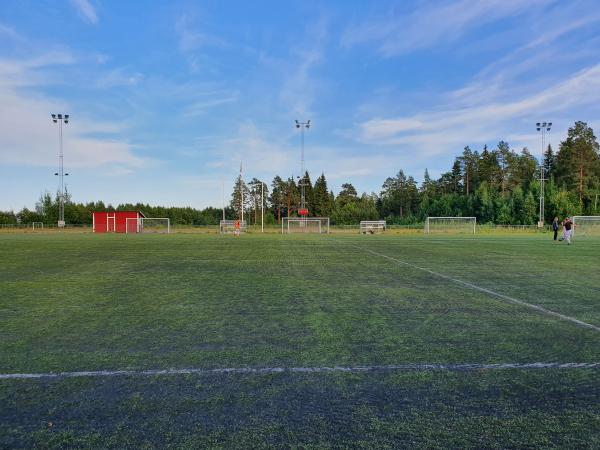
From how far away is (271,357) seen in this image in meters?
4.09

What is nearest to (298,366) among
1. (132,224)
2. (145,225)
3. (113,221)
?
(145,225)

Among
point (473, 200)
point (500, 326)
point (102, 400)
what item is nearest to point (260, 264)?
point (500, 326)

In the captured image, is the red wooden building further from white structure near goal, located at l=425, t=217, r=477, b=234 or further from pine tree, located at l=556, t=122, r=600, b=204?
pine tree, located at l=556, t=122, r=600, b=204

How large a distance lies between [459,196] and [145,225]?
224 ft

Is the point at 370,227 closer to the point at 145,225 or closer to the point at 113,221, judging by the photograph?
the point at 145,225

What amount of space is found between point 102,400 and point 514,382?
3292mm

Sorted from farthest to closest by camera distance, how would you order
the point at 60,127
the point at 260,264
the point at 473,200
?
1. the point at 473,200
2. the point at 60,127
3. the point at 260,264

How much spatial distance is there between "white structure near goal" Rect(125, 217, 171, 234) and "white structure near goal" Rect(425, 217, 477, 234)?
3462 cm

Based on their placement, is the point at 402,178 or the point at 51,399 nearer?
the point at 51,399

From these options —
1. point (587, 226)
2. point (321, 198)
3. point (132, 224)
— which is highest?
point (321, 198)

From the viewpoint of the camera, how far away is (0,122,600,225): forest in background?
71875mm

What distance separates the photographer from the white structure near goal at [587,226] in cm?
4234

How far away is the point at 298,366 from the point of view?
3.82m

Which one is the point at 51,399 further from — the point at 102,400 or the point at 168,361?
the point at 168,361
